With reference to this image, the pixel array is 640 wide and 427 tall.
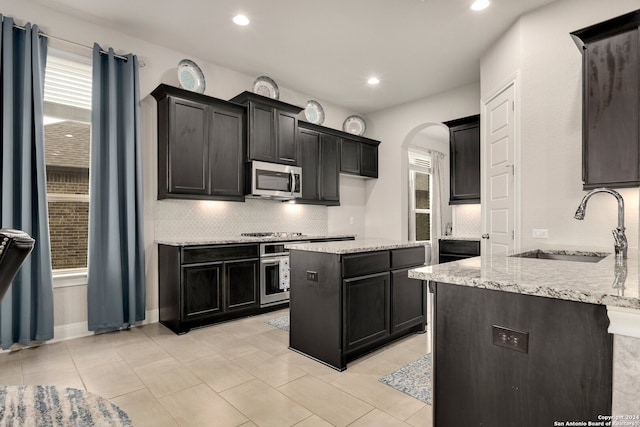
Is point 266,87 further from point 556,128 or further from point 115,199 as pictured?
point 556,128

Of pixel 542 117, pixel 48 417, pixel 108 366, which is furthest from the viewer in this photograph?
pixel 542 117

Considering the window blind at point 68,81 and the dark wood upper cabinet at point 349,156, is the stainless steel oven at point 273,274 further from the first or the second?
the window blind at point 68,81

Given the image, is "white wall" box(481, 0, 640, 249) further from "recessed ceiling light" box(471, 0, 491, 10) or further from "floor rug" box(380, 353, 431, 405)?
"floor rug" box(380, 353, 431, 405)

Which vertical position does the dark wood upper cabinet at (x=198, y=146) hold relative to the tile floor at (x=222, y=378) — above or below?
above

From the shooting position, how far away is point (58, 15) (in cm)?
323

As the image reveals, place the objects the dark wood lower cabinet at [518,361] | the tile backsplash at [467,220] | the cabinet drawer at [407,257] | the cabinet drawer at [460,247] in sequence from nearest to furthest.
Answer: the dark wood lower cabinet at [518,361] < the cabinet drawer at [407,257] < the cabinet drawer at [460,247] < the tile backsplash at [467,220]

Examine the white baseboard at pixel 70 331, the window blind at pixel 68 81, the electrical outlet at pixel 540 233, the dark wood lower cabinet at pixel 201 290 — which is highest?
the window blind at pixel 68 81

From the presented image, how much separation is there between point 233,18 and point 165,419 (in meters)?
3.41

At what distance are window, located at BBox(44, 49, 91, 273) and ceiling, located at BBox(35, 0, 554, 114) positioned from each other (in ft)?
1.81

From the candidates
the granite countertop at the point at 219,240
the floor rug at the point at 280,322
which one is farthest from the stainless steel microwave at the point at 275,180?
the floor rug at the point at 280,322

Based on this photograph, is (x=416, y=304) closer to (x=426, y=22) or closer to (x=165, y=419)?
(x=165, y=419)

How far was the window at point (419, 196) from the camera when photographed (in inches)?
293

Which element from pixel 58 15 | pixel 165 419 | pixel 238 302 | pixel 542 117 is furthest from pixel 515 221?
pixel 58 15

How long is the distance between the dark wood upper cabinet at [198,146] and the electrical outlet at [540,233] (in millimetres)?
3179
